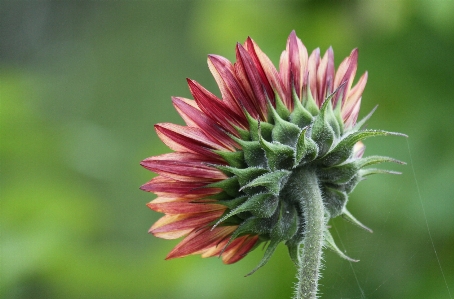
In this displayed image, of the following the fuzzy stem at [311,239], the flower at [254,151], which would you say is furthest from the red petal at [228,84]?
the fuzzy stem at [311,239]

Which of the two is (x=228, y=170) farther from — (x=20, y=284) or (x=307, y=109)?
(x=20, y=284)

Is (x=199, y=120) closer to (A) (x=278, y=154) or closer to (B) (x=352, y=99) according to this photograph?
(A) (x=278, y=154)

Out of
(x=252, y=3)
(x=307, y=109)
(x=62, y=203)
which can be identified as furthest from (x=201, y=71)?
(x=307, y=109)

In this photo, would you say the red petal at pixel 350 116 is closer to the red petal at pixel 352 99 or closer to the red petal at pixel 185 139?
the red petal at pixel 352 99

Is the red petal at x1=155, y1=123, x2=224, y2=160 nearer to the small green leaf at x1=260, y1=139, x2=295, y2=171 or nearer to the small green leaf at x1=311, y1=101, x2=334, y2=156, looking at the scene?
the small green leaf at x1=260, y1=139, x2=295, y2=171

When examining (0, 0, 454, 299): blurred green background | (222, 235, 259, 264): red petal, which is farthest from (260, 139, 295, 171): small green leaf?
(0, 0, 454, 299): blurred green background

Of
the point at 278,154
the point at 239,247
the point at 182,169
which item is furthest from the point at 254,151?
the point at 239,247
